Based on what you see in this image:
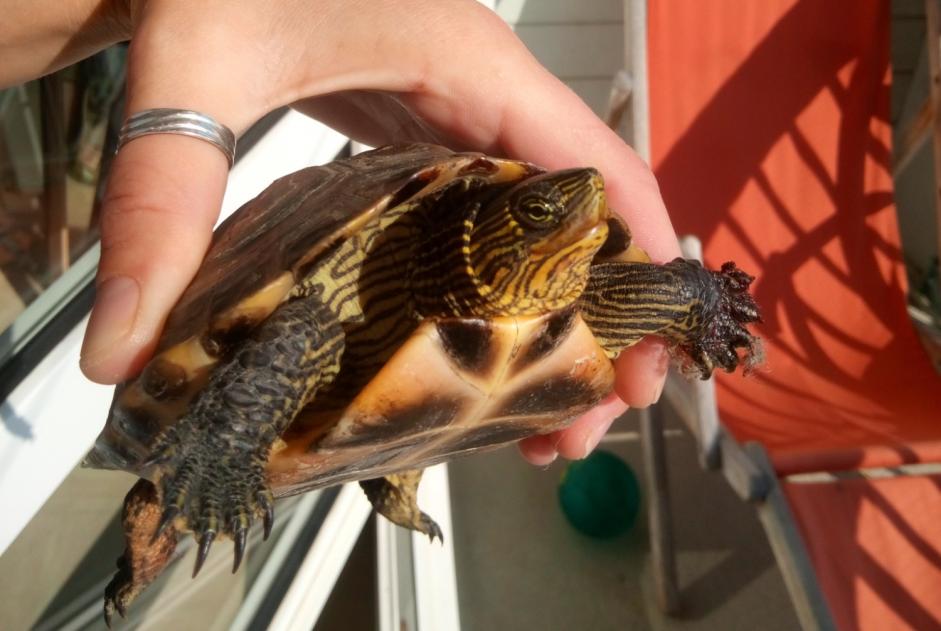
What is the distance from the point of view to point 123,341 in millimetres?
941

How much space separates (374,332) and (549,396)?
31 centimetres

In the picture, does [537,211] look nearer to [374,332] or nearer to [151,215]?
[374,332]

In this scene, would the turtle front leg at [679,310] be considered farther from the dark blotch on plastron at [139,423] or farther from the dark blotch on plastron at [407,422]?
the dark blotch on plastron at [139,423]

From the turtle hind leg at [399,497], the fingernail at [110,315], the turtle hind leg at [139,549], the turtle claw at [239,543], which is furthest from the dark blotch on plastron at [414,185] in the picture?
the turtle hind leg at [399,497]

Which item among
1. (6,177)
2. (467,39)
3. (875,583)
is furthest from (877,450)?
(6,177)

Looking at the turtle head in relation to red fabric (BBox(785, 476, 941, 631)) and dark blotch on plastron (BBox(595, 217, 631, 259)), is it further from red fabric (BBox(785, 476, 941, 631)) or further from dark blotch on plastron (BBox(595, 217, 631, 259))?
red fabric (BBox(785, 476, 941, 631))

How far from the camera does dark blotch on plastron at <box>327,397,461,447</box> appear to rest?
3.30 ft

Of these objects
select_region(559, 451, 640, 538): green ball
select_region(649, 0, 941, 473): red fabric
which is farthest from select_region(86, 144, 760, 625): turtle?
Result: select_region(649, 0, 941, 473): red fabric

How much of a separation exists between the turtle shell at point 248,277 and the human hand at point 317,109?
45 mm

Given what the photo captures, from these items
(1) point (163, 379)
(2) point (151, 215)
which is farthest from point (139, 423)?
(2) point (151, 215)

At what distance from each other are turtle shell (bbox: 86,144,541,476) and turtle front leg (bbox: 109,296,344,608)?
0.16ft

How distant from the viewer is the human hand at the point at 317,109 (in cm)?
89

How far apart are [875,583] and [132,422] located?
1822 mm

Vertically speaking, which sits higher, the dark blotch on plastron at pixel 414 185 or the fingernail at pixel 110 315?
the dark blotch on plastron at pixel 414 185
